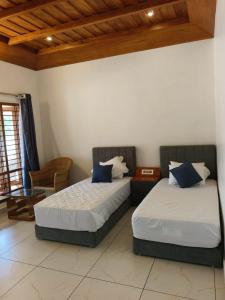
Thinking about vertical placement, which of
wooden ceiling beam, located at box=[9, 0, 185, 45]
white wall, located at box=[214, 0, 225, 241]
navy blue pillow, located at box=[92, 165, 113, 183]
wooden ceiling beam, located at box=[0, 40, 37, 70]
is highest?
wooden ceiling beam, located at box=[9, 0, 185, 45]

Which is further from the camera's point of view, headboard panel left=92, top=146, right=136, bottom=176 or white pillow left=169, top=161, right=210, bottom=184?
headboard panel left=92, top=146, right=136, bottom=176

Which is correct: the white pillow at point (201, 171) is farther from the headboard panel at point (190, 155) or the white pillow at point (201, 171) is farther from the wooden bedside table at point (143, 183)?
the wooden bedside table at point (143, 183)

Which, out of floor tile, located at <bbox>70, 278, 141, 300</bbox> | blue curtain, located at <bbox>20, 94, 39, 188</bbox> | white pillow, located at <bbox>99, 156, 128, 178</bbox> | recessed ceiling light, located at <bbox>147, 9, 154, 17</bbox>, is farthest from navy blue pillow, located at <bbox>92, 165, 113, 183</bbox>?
recessed ceiling light, located at <bbox>147, 9, 154, 17</bbox>

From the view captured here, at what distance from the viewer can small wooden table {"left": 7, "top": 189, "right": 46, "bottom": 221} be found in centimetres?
379

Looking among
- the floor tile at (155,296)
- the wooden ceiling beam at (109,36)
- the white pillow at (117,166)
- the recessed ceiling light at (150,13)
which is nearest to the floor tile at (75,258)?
the floor tile at (155,296)

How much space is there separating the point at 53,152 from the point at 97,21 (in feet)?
9.37

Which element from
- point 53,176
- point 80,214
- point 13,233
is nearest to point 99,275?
point 80,214

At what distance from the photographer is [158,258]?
2.51 metres

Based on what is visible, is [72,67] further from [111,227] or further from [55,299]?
[55,299]

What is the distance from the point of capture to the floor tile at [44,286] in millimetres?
2061

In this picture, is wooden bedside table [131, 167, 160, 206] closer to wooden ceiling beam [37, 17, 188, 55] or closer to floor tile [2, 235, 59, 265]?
floor tile [2, 235, 59, 265]

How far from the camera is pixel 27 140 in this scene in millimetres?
4547

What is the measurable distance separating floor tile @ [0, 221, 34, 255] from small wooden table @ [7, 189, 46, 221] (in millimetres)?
166

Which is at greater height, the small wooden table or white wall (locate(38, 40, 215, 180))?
white wall (locate(38, 40, 215, 180))
